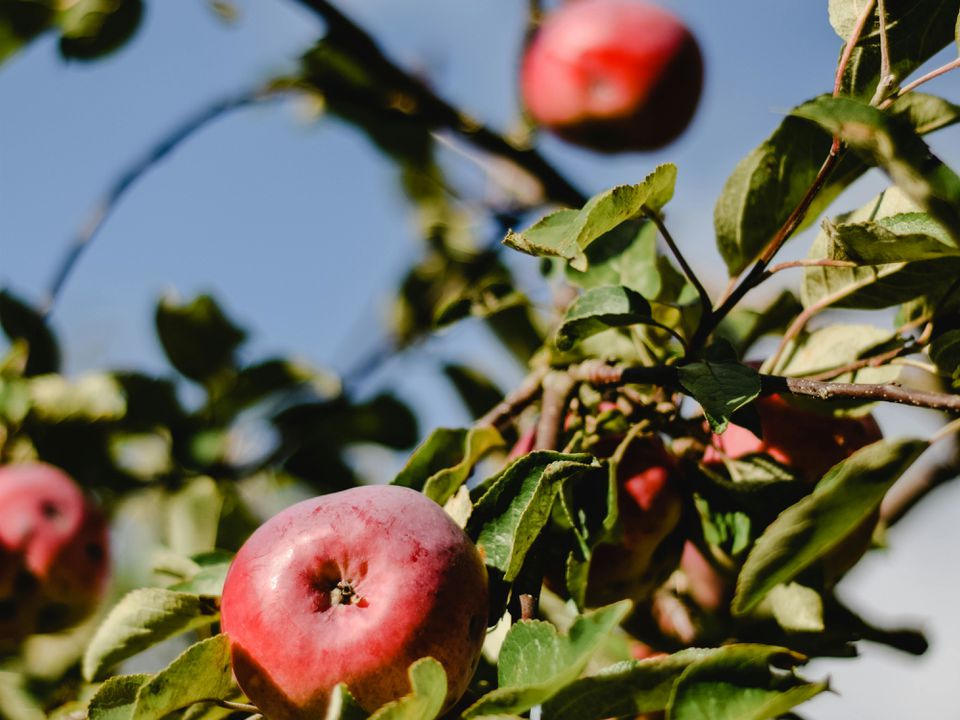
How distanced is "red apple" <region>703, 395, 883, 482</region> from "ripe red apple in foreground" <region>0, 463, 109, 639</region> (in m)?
0.92

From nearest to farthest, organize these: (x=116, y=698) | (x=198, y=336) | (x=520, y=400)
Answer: (x=116, y=698) < (x=520, y=400) < (x=198, y=336)

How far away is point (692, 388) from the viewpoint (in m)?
0.65

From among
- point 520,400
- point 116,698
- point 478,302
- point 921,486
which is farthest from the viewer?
point 921,486

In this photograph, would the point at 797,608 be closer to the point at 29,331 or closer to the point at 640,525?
the point at 640,525

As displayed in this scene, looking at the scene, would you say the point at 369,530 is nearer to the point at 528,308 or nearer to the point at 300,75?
the point at 528,308

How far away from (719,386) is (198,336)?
Result: 1.00m

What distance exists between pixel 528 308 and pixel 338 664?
30.2 inches

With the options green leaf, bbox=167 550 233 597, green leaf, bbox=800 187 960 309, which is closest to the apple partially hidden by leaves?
green leaf, bbox=800 187 960 309

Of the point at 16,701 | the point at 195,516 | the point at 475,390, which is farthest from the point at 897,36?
the point at 16,701

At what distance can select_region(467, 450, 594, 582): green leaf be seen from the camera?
0.64m

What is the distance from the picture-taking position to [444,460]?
831mm

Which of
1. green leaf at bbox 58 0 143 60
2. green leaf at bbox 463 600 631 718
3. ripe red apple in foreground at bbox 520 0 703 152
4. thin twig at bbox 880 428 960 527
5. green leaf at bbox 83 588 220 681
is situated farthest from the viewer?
ripe red apple in foreground at bbox 520 0 703 152

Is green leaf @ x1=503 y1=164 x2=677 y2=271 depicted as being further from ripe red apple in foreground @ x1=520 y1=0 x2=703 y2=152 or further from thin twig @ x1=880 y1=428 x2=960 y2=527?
ripe red apple in foreground @ x1=520 y1=0 x2=703 y2=152

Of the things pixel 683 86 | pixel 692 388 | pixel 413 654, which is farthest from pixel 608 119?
pixel 413 654
